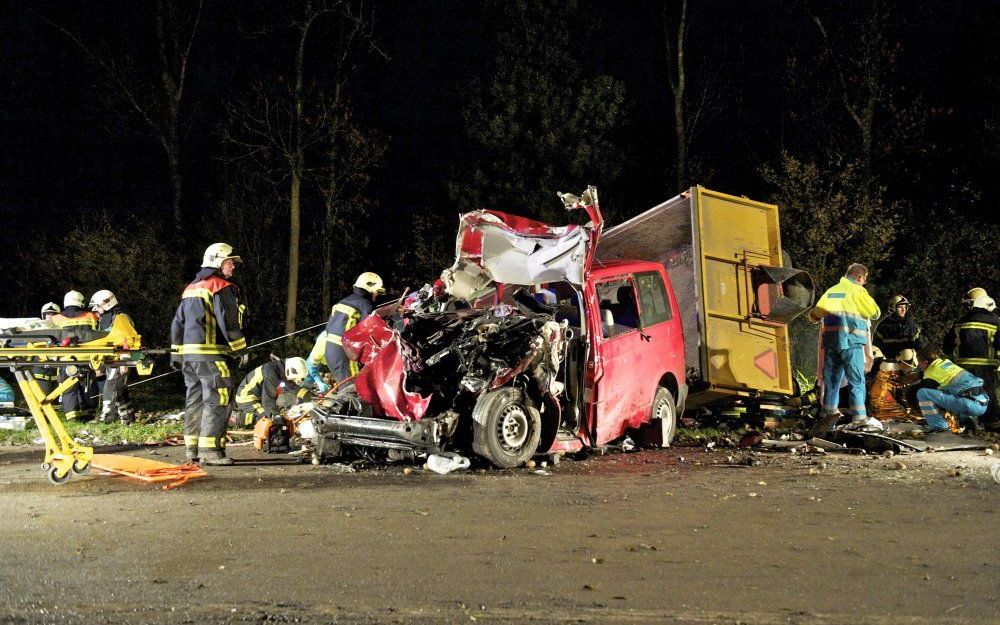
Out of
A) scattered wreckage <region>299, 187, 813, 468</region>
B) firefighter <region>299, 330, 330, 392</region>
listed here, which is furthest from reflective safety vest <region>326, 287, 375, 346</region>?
scattered wreckage <region>299, 187, 813, 468</region>

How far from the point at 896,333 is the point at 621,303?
500 centimetres

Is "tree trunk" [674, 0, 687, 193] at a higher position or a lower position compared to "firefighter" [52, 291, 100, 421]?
higher

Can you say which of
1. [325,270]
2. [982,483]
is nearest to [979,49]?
[325,270]

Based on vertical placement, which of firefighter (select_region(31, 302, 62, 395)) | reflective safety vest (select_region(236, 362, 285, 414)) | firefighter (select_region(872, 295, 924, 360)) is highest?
firefighter (select_region(872, 295, 924, 360))

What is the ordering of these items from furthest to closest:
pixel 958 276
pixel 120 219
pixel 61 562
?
1. pixel 120 219
2. pixel 958 276
3. pixel 61 562

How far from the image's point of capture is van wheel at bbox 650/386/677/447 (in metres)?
10.6

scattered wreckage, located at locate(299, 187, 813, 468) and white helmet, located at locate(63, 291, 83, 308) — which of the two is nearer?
scattered wreckage, located at locate(299, 187, 813, 468)

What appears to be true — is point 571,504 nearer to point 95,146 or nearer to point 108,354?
point 108,354

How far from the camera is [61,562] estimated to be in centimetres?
580

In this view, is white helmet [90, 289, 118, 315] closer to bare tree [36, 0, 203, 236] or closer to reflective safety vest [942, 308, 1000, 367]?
reflective safety vest [942, 308, 1000, 367]

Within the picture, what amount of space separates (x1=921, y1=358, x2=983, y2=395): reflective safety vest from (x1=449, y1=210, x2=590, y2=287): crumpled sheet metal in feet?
16.3

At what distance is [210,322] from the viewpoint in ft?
32.2

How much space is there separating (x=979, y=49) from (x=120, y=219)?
894 inches

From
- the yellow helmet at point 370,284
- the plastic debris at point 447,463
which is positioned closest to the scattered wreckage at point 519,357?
the plastic debris at point 447,463
